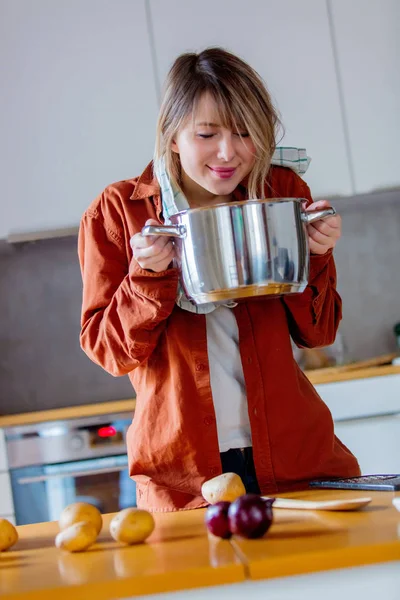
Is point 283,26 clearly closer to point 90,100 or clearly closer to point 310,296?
point 90,100

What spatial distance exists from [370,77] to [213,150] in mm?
1556

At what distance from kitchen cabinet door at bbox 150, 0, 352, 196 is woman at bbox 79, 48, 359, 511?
1325mm

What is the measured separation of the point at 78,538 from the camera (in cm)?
88

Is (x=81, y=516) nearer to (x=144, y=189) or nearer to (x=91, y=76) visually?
(x=144, y=189)

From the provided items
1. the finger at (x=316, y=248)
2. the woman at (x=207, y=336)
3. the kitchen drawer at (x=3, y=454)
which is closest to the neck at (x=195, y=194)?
the woman at (x=207, y=336)

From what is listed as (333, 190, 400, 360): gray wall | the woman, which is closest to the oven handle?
(333, 190, 400, 360): gray wall

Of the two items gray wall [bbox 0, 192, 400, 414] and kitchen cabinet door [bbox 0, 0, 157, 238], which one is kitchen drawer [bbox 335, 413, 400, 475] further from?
kitchen cabinet door [bbox 0, 0, 157, 238]

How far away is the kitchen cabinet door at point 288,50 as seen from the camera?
2576mm

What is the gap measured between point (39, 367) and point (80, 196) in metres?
0.66

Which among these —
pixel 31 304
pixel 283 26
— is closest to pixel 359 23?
pixel 283 26

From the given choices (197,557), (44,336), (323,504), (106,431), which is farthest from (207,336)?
(44,336)

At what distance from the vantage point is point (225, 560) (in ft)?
2.46

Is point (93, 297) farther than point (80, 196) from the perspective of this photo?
No

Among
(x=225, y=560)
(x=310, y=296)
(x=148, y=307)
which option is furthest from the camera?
(x=310, y=296)
